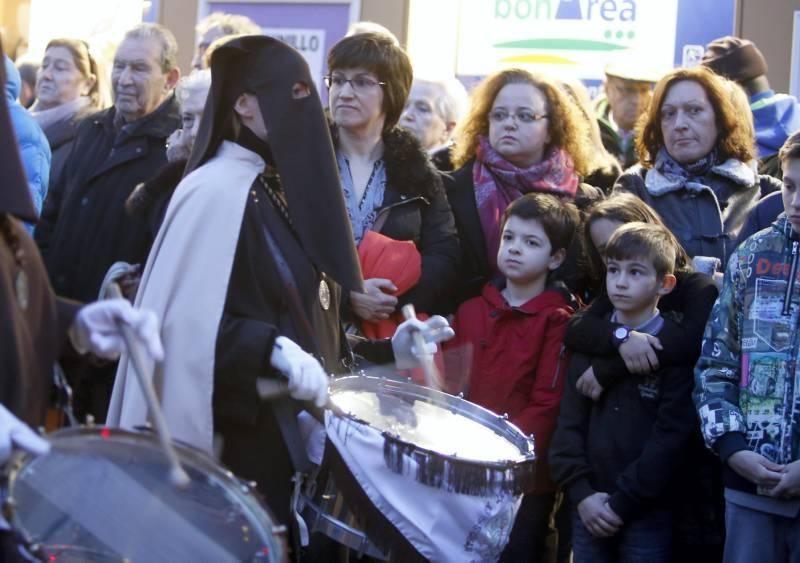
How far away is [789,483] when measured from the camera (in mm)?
4430

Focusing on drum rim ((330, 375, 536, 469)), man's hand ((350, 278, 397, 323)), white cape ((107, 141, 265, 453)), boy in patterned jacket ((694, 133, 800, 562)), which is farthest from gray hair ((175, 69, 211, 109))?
boy in patterned jacket ((694, 133, 800, 562))

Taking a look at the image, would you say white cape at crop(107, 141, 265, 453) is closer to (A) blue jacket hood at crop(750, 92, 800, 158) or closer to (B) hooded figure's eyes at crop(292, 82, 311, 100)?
(B) hooded figure's eyes at crop(292, 82, 311, 100)

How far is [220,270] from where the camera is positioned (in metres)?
3.91

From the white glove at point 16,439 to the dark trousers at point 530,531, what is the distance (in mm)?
2731

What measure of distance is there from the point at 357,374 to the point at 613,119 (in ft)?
12.4

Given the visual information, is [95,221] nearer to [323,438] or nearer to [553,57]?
[323,438]

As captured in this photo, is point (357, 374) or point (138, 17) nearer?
point (357, 374)

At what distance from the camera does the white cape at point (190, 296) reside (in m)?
3.86

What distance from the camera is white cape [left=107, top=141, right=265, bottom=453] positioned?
386 centimetres

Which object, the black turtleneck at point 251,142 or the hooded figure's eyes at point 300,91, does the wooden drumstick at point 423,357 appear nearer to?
the black turtleneck at point 251,142

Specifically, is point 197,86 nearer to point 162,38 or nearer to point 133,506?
point 162,38

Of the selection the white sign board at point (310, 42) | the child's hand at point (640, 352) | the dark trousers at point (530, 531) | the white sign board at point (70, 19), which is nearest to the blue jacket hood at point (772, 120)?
the child's hand at point (640, 352)

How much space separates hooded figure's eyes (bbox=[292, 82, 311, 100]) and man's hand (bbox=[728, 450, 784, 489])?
1.81 meters

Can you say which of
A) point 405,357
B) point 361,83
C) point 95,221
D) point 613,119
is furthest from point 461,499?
point 613,119
